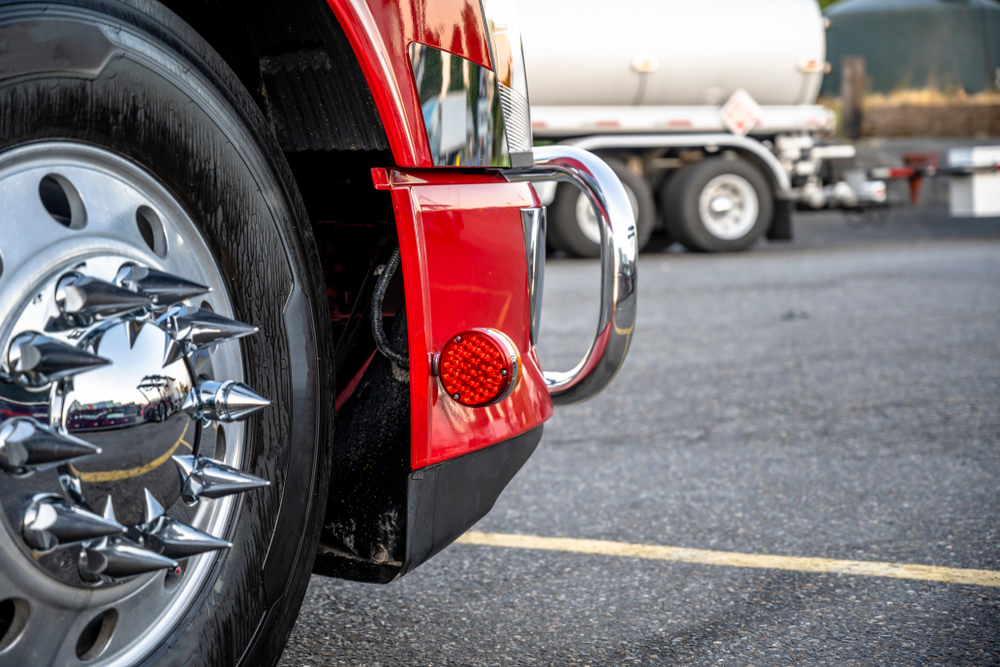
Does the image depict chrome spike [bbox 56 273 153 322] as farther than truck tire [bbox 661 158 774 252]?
No

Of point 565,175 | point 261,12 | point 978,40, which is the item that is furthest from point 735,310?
point 978,40

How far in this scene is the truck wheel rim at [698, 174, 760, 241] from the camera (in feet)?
38.7

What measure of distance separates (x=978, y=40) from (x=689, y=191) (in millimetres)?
12392

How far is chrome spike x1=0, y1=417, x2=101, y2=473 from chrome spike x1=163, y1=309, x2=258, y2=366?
189 mm

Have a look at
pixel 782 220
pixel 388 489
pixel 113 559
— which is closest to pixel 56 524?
pixel 113 559

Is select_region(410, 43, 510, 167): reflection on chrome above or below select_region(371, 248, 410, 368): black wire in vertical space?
above

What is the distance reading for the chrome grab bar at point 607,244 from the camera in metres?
1.94

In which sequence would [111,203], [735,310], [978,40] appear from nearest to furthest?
[111,203], [735,310], [978,40]

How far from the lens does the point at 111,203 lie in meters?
1.33

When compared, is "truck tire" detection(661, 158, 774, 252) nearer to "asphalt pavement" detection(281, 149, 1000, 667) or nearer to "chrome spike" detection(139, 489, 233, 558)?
"asphalt pavement" detection(281, 149, 1000, 667)

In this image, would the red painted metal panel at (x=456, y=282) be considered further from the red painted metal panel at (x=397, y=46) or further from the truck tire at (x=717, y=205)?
the truck tire at (x=717, y=205)

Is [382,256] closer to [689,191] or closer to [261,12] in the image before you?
[261,12]

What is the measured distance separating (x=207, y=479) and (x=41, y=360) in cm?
31

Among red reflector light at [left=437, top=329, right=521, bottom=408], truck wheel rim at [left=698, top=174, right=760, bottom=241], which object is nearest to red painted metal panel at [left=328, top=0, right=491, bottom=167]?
red reflector light at [left=437, top=329, right=521, bottom=408]
